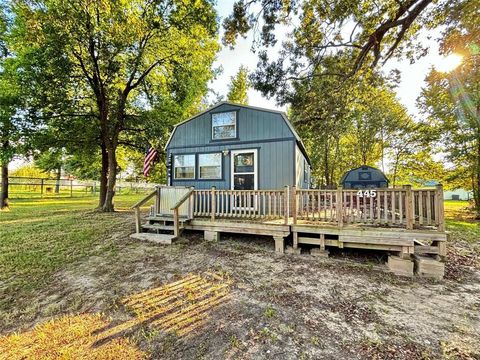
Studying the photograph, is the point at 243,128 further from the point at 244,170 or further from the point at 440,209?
the point at 440,209

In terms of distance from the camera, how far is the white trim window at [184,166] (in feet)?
30.8

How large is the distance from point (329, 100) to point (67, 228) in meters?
11.1

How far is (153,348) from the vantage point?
8.89ft

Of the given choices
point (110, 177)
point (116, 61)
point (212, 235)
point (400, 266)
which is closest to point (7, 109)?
point (110, 177)

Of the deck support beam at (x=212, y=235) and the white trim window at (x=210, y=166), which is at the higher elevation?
the white trim window at (x=210, y=166)

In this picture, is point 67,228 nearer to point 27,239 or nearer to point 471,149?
point 27,239

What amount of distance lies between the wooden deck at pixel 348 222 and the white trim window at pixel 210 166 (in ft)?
6.54

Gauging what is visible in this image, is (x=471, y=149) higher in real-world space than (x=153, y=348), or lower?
higher

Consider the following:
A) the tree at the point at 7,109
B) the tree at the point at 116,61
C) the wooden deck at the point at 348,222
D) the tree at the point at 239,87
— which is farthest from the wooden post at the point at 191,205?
the tree at the point at 239,87

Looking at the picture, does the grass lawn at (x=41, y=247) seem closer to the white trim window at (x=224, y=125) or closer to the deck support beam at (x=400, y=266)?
the white trim window at (x=224, y=125)

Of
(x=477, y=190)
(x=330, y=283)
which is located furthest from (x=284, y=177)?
(x=477, y=190)

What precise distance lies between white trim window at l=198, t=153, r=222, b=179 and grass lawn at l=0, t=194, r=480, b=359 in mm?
3577

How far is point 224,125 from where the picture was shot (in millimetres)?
8891

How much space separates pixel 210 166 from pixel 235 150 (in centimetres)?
126
